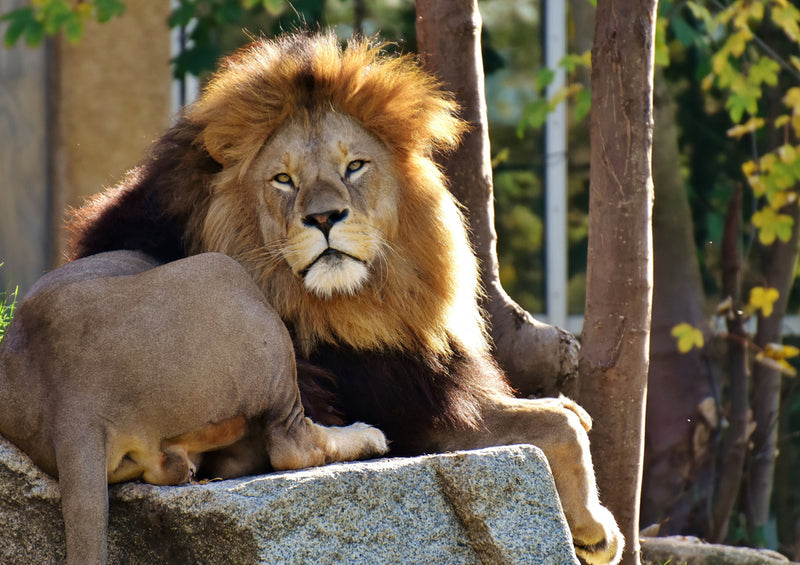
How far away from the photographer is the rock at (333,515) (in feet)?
8.26

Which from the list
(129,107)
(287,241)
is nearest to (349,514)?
(287,241)

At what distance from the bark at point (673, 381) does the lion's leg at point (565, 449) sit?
2629 millimetres

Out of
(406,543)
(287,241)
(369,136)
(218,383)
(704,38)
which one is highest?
(704,38)

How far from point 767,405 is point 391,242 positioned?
3809 millimetres

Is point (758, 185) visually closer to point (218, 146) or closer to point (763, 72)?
point (763, 72)

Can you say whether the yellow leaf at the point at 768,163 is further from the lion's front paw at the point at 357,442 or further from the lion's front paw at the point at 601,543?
the lion's front paw at the point at 357,442

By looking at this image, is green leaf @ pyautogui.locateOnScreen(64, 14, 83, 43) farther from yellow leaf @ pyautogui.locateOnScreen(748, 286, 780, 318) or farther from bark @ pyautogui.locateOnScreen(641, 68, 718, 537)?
yellow leaf @ pyautogui.locateOnScreen(748, 286, 780, 318)

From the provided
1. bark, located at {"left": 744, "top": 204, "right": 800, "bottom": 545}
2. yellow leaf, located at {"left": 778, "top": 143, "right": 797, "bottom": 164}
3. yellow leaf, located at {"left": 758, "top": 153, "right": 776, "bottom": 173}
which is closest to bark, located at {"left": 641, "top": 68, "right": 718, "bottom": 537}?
bark, located at {"left": 744, "top": 204, "right": 800, "bottom": 545}

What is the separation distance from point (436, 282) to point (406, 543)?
931 millimetres

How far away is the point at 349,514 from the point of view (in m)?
2.60

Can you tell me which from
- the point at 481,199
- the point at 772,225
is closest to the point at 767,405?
the point at 772,225

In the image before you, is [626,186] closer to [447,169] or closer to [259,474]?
[447,169]

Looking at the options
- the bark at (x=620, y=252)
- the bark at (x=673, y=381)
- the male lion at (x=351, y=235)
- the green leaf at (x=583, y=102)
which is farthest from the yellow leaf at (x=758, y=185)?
the male lion at (x=351, y=235)

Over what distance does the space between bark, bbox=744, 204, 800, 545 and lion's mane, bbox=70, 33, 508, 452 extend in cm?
338
